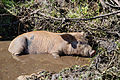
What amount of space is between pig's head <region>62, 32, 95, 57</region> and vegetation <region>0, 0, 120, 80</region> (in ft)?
0.72

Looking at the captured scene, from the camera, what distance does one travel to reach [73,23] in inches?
293

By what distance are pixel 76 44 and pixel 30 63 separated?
2.10m

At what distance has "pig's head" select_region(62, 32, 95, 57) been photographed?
23.5 ft

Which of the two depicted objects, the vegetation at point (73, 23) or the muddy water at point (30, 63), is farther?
the muddy water at point (30, 63)

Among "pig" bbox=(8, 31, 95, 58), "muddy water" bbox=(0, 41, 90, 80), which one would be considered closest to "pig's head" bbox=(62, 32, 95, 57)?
"pig" bbox=(8, 31, 95, 58)

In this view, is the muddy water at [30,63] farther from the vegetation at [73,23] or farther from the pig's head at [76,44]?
the vegetation at [73,23]

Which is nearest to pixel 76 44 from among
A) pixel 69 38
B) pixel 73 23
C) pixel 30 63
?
pixel 69 38

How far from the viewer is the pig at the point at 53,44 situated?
705 centimetres

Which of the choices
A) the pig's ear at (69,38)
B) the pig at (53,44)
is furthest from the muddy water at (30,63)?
the pig's ear at (69,38)

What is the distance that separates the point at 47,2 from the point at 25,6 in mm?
1045

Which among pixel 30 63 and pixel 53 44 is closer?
pixel 30 63

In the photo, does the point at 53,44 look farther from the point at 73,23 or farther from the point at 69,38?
the point at 73,23

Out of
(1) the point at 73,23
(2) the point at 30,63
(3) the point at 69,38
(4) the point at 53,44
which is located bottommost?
(2) the point at 30,63

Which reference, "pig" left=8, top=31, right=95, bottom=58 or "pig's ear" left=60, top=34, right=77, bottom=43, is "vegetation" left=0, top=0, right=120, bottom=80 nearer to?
"pig" left=8, top=31, right=95, bottom=58
